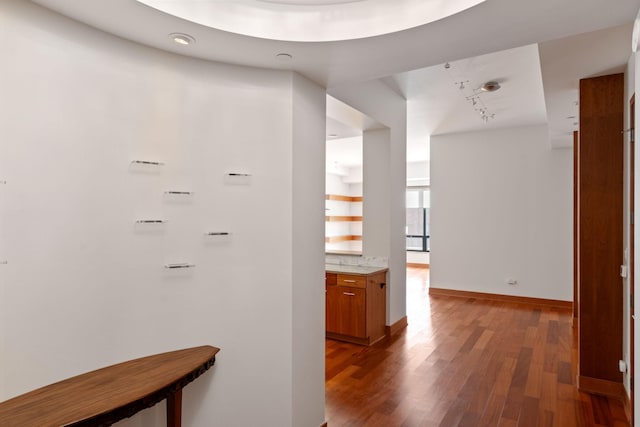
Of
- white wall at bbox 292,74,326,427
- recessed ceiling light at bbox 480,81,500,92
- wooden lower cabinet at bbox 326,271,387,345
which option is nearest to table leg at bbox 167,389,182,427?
white wall at bbox 292,74,326,427

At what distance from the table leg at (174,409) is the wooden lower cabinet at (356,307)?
2.47 meters

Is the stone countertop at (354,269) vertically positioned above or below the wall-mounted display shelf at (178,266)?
below

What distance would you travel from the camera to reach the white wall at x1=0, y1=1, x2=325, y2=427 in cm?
151

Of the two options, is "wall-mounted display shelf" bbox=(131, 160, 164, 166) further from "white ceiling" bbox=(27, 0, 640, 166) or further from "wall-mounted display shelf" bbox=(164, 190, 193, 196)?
"white ceiling" bbox=(27, 0, 640, 166)

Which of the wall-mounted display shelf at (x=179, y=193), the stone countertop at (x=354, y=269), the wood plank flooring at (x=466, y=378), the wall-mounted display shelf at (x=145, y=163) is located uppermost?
the wall-mounted display shelf at (x=145, y=163)

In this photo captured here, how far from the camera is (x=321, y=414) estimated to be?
257cm

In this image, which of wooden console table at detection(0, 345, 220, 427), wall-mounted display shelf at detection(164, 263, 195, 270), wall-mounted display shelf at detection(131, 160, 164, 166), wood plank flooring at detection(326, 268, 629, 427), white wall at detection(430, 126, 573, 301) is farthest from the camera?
white wall at detection(430, 126, 573, 301)

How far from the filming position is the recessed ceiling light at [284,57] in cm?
204

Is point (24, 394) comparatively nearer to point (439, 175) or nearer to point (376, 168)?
point (376, 168)

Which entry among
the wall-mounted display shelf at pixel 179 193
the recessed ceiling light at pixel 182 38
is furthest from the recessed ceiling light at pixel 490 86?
the wall-mounted display shelf at pixel 179 193

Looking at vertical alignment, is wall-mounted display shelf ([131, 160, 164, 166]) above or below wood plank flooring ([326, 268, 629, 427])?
above

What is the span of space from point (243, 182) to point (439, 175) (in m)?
5.27

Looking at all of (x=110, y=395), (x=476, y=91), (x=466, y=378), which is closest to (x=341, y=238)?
(x=476, y=91)

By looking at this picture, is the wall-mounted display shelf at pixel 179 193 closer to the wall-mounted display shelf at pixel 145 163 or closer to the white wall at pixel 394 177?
the wall-mounted display shelf at pixel 145 163
